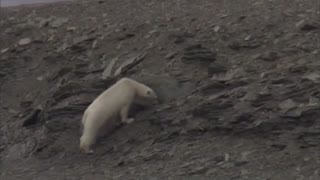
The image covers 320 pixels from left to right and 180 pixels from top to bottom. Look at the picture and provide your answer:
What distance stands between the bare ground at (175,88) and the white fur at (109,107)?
20 cm

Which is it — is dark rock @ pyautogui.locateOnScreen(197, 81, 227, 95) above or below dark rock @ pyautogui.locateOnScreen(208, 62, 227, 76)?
below

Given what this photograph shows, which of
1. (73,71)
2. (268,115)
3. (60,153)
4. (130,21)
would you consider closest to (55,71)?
(73,71)

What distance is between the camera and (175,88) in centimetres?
1508

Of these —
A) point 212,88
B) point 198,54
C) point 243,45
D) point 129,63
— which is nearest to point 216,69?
point 212,88

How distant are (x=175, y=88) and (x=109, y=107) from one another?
1.22m

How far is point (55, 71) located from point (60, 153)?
11.3 ft

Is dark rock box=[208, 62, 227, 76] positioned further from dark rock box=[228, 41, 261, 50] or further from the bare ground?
dark rock box=[228, 41, 261, 50]

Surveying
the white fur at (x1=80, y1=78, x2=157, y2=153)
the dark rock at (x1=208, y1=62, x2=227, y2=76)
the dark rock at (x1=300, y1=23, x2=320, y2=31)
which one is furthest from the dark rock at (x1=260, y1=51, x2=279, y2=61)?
the white fur at (x1=80, y1=78, x2=157, y2=153)

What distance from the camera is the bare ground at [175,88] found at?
12906 millimetres

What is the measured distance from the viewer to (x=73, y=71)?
679 inches

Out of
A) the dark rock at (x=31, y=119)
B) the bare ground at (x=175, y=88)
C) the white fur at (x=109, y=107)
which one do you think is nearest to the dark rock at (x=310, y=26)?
the bare ground at (x=175, y=88)

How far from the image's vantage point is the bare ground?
1291 cm

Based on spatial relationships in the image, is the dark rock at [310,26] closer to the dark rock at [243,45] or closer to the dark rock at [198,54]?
the dark rock at [243,45]

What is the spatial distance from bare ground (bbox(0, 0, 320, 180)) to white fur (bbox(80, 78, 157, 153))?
20 centimetres
